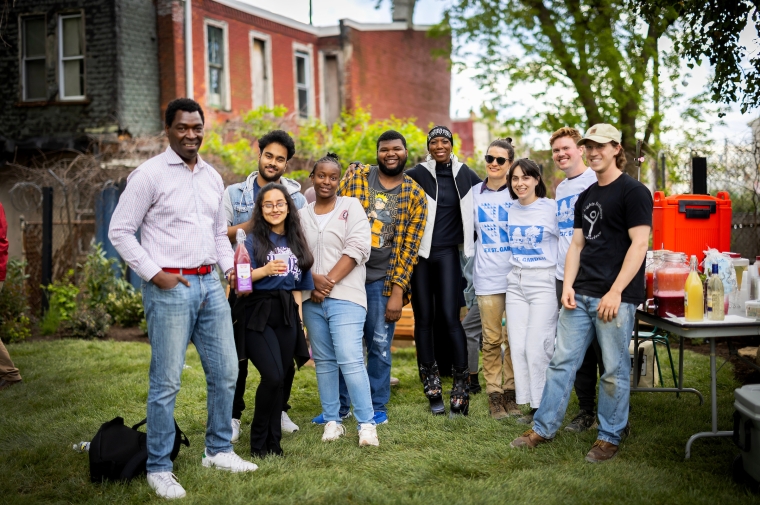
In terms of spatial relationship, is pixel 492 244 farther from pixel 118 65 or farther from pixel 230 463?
pixel 118 65

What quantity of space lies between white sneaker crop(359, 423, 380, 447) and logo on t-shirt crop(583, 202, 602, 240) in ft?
6.20

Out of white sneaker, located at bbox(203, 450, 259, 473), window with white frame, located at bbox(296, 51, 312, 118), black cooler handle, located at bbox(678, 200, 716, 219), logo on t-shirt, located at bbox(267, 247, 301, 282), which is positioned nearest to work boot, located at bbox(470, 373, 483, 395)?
black cooler handle, located at bbox(678, 200, 716, 219)

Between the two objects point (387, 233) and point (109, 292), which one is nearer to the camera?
point (387, 233)

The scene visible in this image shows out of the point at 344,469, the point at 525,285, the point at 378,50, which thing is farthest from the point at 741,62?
the point at 378,50

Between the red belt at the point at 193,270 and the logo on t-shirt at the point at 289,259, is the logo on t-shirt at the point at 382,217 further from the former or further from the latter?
the red belt at the point at 193,270

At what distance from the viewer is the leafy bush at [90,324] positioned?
1040cm

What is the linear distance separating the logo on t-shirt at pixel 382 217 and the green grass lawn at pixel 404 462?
1.36 meters

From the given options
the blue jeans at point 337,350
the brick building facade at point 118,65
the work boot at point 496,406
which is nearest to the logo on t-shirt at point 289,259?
the blue jeans at point 337,350

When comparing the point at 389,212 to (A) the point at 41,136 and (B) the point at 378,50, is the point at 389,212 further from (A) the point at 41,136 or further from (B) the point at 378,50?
(B) the point at 378,50

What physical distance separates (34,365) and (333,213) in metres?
4.78

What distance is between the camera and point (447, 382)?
24.7 feet

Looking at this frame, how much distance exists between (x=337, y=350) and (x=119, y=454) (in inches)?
59.9

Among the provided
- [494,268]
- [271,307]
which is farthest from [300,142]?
[271,307]

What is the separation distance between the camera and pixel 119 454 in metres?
4.63
